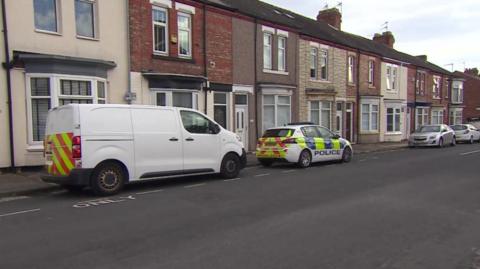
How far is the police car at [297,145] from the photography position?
1391 centimetres

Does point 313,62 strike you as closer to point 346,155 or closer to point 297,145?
point 346,155

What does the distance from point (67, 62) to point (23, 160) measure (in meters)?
3.17

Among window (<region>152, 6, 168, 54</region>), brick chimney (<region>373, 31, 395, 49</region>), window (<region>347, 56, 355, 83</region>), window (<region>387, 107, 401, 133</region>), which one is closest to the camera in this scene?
window (<region>152, 6, 168, 54</region>)

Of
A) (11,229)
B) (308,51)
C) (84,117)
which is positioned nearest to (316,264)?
(11,229)

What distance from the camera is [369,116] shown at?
28.8 meters

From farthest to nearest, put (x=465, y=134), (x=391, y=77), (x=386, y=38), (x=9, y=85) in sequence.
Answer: (x=386, y=38), (x=391, y=77), (x=465, y=134), (x=9, y=85)

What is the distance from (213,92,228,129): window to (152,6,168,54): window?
3.12 meters

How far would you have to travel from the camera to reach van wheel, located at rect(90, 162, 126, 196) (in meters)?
8.84

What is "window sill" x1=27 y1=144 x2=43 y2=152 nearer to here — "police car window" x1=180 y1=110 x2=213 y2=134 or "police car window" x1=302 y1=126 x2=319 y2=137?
"police car window" x1=180 y1=110 x2=213 y2=134

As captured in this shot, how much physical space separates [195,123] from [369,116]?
20.6m

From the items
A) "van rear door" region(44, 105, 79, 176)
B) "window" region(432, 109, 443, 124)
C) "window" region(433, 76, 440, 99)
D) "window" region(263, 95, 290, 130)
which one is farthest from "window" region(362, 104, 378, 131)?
"van rear door" region(44, 105, 79, 176)

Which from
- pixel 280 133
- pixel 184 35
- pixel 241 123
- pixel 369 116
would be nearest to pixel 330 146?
pixel 280 133

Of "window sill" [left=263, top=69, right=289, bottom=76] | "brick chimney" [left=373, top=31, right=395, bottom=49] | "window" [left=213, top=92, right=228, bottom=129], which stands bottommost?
"window" [left=213, top=92, right=228, bottom=129]

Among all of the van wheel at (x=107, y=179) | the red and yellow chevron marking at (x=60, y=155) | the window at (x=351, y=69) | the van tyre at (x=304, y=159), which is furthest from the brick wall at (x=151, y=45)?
the window at (x=351, y=69)
